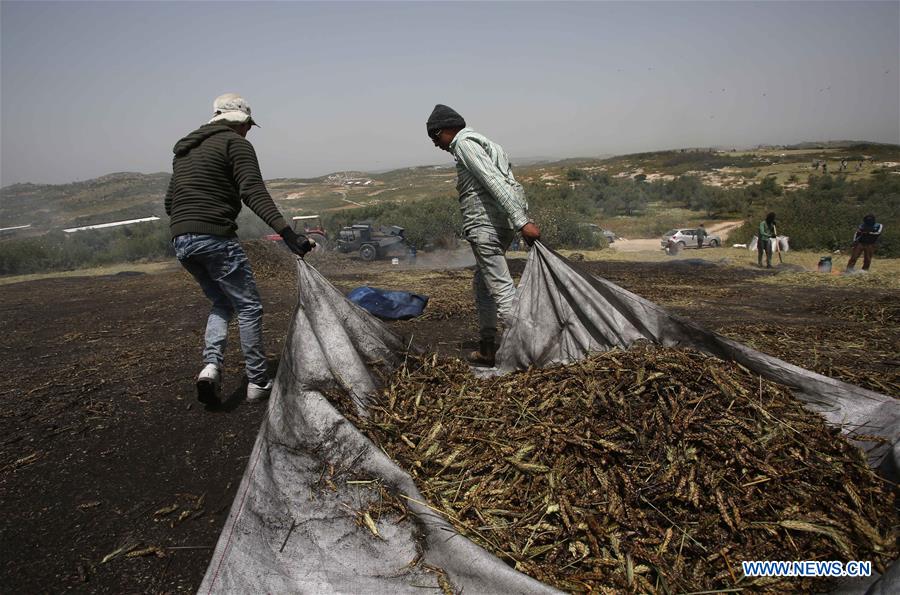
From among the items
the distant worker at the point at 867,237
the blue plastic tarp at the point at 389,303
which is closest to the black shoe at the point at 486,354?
the blue plastic tarp at the point at 389,303

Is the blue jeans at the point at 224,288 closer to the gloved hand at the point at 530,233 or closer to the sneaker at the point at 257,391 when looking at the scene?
the sneaker at the point at 257,391

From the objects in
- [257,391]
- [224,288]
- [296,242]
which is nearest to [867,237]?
[296,242]

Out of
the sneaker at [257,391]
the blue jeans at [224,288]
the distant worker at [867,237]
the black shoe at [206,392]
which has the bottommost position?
the distant worker at [867,237]

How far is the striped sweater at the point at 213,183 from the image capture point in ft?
9.76

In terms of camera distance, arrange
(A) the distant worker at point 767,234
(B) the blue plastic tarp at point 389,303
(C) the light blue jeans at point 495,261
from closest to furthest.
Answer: (C) the light blue jeans at point 495,261 → (B) the blue plastic tarp at point 389,303 → (A) the distant worker at point 767,234

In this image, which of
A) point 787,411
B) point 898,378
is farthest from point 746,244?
point 787,411

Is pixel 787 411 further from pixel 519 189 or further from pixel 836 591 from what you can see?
pixel 519 189

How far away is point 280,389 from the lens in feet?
8.04

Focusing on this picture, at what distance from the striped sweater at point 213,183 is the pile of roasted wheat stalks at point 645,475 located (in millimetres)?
1410

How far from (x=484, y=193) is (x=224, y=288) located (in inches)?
68.6

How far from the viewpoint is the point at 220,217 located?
303cm

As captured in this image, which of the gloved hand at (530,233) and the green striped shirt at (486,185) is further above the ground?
the green striped shirt at (486,185)

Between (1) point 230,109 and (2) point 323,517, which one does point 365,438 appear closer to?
(2) point 323,517

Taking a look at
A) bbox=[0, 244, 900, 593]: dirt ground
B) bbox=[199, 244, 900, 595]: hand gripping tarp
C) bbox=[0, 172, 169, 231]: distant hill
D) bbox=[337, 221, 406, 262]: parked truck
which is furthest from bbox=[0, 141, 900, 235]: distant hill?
bbox=[199, 244, 900, 595]: hand gripping tarp
